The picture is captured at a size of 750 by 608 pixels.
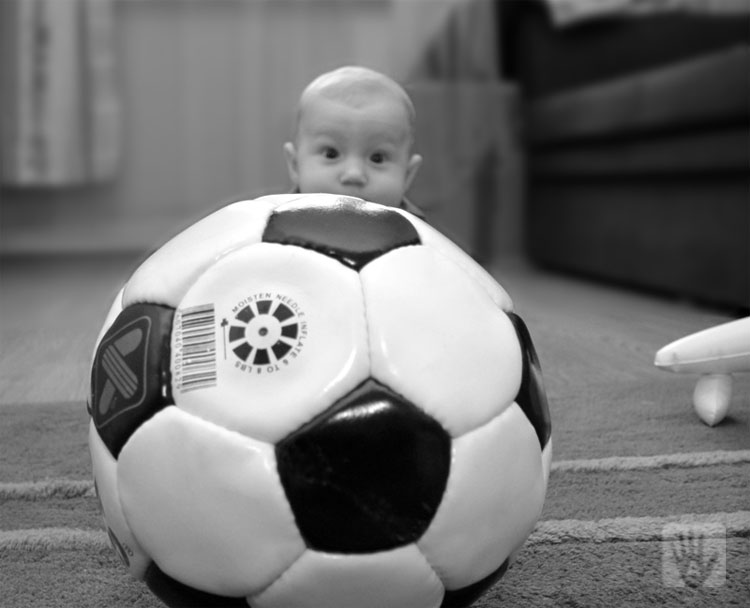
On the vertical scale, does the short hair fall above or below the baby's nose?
above

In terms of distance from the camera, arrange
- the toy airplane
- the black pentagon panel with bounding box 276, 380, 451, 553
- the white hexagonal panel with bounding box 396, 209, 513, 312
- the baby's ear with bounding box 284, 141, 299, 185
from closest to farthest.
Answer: the black pentagon panel with bounding box 276, 380, 451, 553 < the white hexagonal panel with bounding box 396, 209, 513, 312 < the toy airplane < the baby's ear with bounding box 284, 141, 299, 185

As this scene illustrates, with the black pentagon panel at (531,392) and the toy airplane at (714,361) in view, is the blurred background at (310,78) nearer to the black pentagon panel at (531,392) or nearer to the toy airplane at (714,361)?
the toy airplane at (714,361)

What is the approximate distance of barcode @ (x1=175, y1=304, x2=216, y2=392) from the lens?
0.55m

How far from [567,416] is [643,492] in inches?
10.5

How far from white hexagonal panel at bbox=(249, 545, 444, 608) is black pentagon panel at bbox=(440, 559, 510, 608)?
31mm

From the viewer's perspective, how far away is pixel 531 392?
2.02 ft

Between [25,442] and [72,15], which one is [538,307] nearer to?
[25,442]

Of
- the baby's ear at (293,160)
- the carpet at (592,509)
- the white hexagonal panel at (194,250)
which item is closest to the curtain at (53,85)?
the baby's ear at (293,160)

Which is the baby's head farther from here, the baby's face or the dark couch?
the dark couch

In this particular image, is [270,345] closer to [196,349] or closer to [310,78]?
[196,349]

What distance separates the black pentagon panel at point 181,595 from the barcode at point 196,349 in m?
0.12

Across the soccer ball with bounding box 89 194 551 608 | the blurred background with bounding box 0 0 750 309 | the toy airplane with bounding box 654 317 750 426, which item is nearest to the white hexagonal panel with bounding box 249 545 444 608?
the soccer ball with bounding box 89 194 551 608

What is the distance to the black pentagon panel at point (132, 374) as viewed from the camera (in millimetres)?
565

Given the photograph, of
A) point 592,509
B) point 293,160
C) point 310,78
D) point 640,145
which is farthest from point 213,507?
point 310,78
